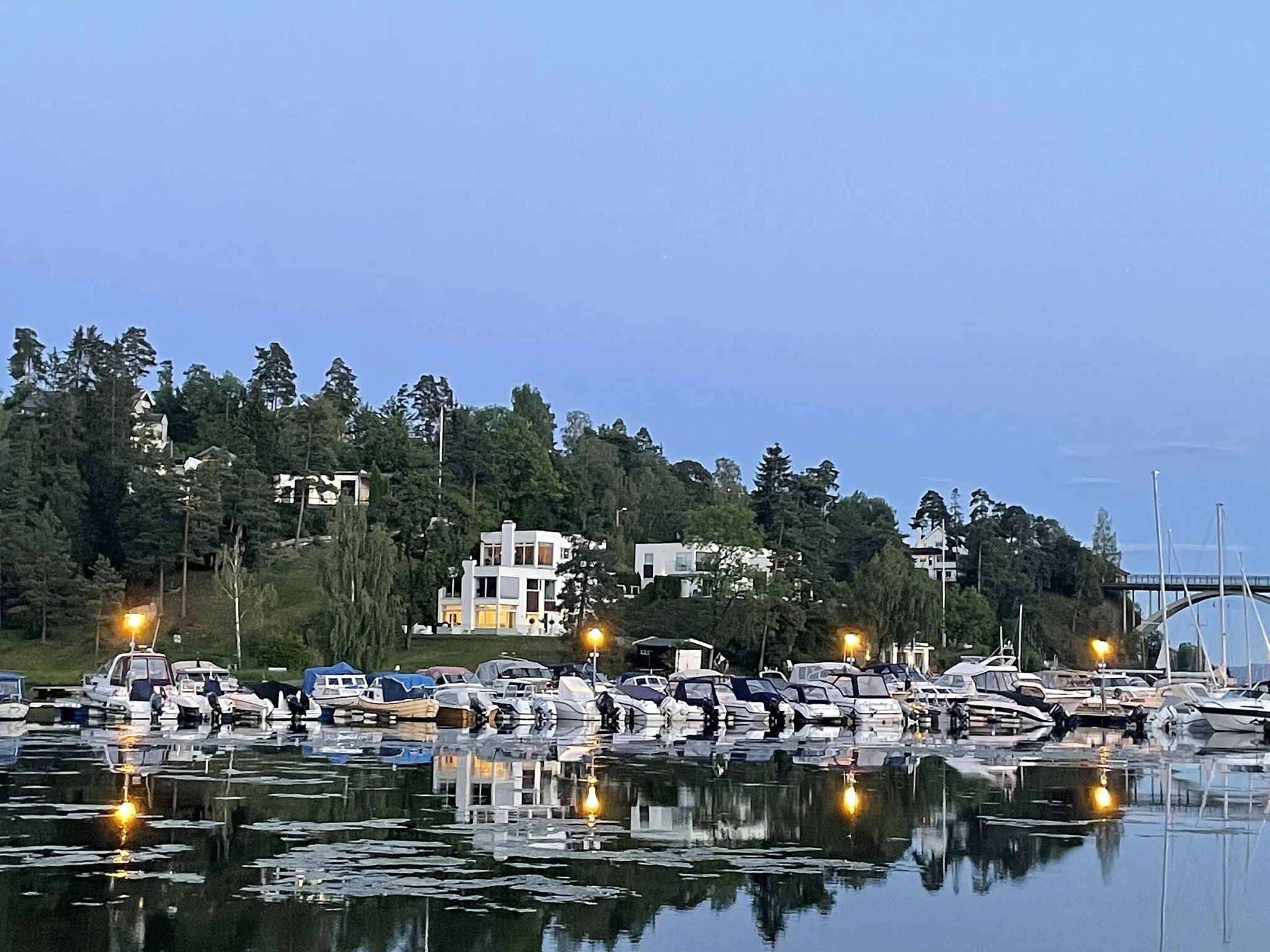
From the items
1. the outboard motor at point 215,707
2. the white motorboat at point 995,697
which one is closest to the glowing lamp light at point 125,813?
the outboard motor at point 215,707

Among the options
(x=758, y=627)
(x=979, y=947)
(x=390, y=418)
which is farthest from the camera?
(x=390, y=418)

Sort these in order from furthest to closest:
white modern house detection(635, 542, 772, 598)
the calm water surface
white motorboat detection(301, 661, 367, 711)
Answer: white modern house detection(635, 542, 772, 598) < white motorboat detection(301, 661, 367, 711) < the calm water surface

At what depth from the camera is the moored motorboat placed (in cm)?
5684

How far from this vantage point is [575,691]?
187ft

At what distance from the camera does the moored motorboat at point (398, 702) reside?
56844mm

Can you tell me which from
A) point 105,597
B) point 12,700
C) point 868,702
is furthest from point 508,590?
point 12,700

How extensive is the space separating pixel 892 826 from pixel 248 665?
227ft

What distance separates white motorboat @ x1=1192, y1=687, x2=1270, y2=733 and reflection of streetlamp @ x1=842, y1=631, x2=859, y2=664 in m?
35.1

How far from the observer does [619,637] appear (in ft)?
326

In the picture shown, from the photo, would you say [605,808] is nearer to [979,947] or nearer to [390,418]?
[979,947]

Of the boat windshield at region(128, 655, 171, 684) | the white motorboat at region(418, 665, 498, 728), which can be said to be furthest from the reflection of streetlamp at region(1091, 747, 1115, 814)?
the boat windshield at region(128, 655, 171, 684)

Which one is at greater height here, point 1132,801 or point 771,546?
point 771,546

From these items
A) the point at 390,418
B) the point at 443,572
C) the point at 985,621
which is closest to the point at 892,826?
the point at 443,572

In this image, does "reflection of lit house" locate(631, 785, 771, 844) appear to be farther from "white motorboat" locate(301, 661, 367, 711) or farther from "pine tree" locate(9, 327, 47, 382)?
"pine tree" locate(9, 327, 47, 382)
